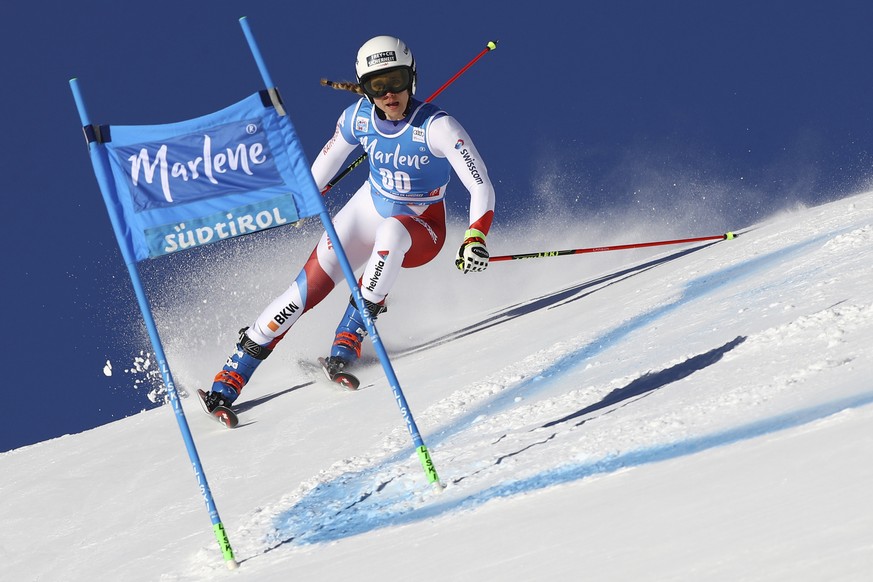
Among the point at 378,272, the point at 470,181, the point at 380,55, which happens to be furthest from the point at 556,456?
the point at 380,55

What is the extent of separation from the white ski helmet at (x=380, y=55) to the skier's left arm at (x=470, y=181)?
0.39 metres

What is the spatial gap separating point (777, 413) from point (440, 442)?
53.8 inches

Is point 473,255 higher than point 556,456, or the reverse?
point 473,255

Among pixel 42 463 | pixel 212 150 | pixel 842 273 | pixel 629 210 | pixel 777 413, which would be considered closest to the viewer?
pixel 777 413

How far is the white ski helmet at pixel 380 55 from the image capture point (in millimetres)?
4922

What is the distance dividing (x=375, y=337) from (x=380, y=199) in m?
2.17

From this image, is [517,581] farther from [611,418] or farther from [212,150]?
[212,150]

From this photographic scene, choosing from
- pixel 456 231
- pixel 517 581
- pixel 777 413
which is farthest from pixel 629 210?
pixel 517 581

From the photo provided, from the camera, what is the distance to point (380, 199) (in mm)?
5594

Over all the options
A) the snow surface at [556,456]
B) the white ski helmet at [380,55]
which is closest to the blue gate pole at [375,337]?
the snow surface at [556,456]

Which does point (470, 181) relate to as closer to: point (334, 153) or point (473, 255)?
point (473, 255)

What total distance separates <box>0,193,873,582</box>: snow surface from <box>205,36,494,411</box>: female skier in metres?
0.31

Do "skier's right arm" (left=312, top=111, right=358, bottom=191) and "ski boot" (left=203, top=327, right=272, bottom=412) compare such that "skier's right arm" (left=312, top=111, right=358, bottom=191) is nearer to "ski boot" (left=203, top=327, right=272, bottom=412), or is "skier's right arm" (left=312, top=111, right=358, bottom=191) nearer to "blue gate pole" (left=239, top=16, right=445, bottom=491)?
"ski boot" (left=203, top=327, right=272, bottom=412)

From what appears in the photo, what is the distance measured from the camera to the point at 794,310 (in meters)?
3.73
